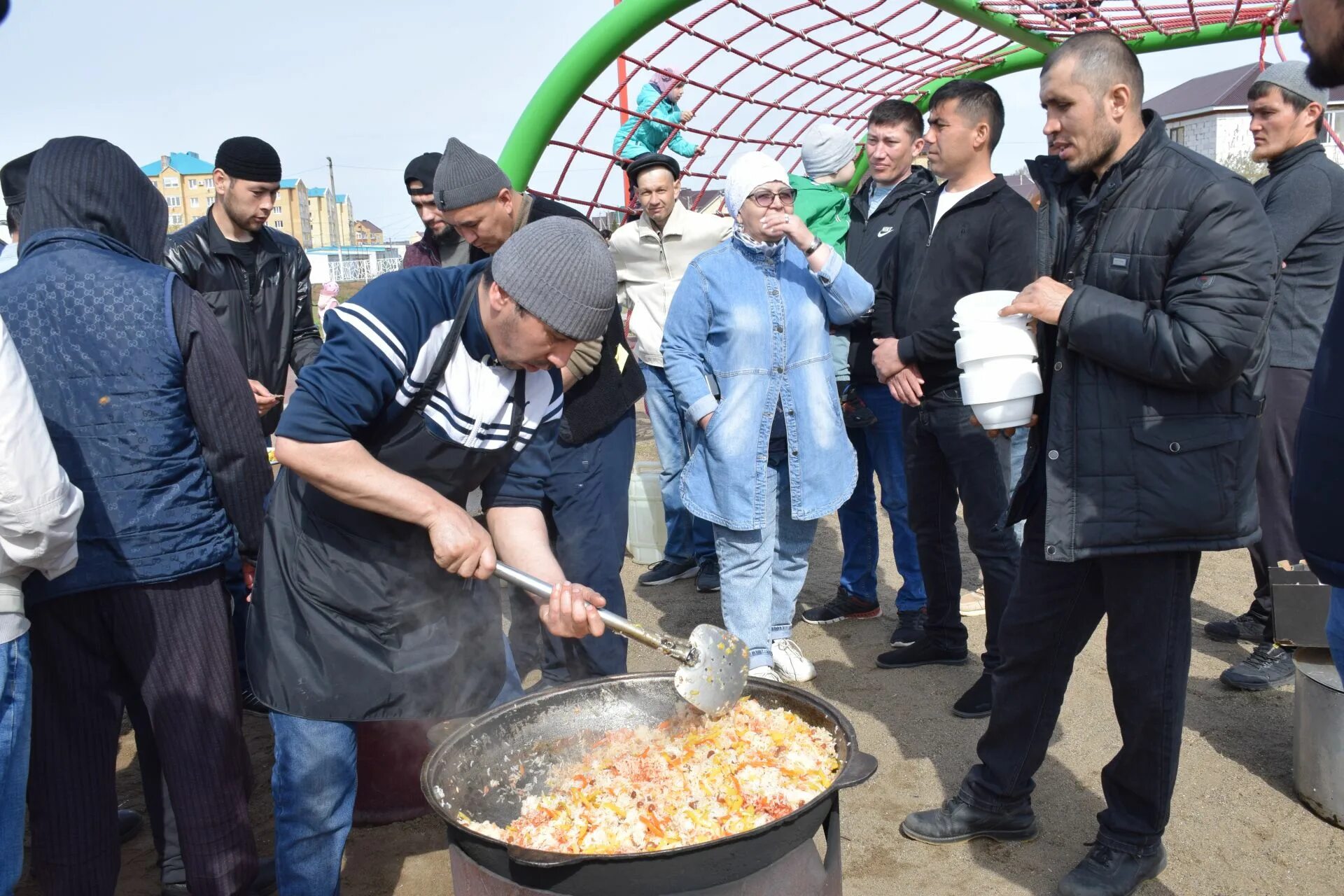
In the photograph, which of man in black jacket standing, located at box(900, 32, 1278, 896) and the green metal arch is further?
the green metal arch

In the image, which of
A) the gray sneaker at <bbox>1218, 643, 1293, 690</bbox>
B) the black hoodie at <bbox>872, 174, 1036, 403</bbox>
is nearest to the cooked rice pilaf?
the black hoodie at <bbox>872, 174, 1036, 403</bbox>

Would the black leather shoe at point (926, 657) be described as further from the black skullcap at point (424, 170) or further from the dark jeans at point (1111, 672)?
the black skullcap at point (424, 170)

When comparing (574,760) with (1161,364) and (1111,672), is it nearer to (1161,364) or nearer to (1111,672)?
(1111,672)

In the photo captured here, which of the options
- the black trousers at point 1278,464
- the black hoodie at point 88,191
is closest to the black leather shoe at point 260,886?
the black hoodie at point 88,191

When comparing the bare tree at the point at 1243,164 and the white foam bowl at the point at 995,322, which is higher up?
the bare tree at the point at 1243,164

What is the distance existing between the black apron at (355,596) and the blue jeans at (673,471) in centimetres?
315

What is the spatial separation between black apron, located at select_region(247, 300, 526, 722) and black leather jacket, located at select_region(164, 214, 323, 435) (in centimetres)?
192

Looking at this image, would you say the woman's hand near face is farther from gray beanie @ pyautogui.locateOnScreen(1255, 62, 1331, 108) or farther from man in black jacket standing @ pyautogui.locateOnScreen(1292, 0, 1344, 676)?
man in black jacket standing @ pyautogui.locateOnScreen(1292, 0, 1344, 676)

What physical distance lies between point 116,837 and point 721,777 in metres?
1.64

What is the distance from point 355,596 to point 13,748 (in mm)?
767

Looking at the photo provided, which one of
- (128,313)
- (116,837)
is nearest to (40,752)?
(116,837)

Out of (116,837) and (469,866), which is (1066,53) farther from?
(116,837)

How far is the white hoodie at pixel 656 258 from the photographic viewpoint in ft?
18.2

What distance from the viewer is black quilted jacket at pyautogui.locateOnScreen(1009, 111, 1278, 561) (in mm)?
2473
